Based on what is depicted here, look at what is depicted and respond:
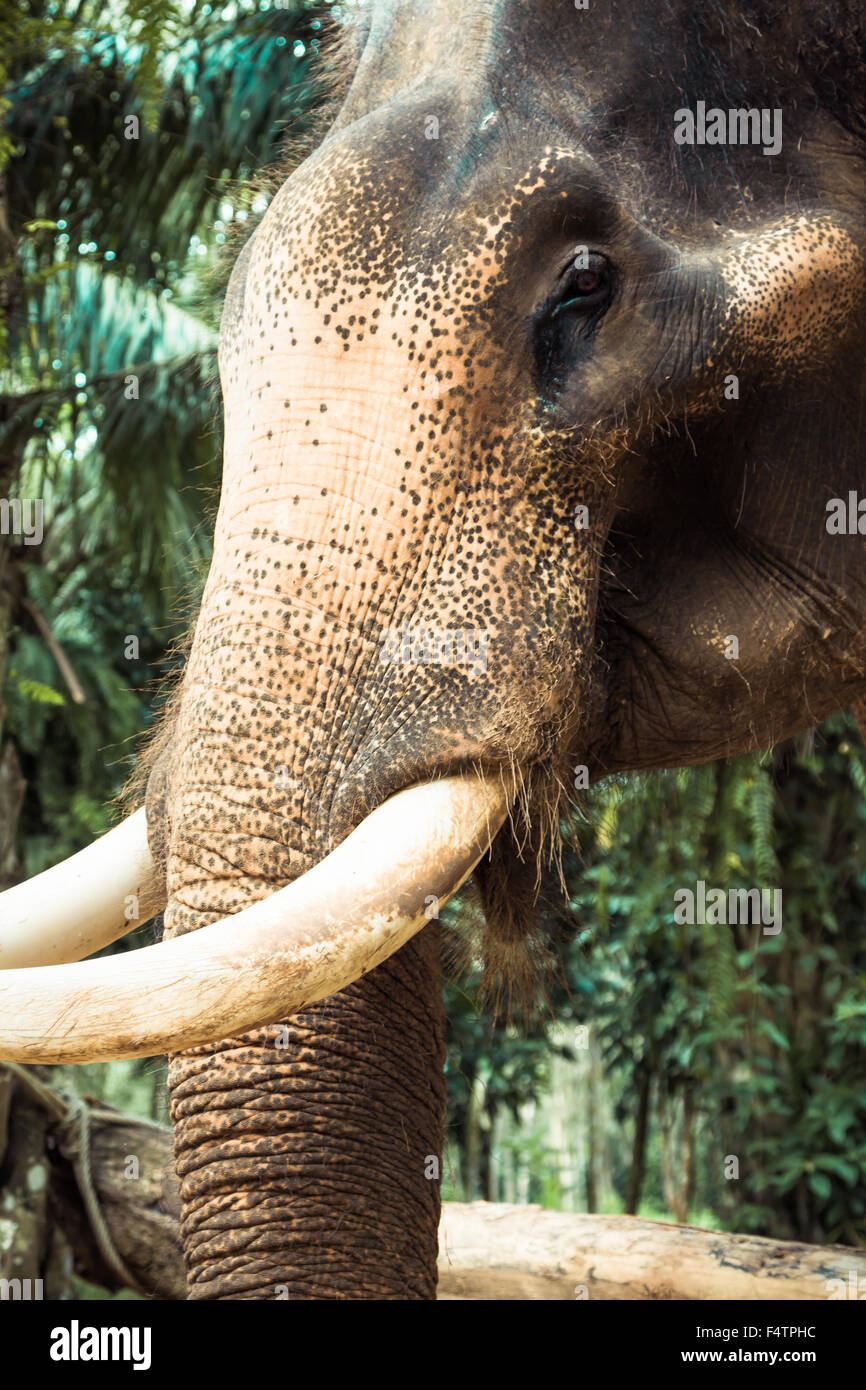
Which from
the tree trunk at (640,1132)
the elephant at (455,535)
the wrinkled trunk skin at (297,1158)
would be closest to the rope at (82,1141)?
the elephant at (455,535)

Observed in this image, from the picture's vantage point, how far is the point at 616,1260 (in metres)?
3.48

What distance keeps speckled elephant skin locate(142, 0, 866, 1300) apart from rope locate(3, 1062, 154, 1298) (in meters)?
2.11

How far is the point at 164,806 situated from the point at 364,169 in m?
0.93

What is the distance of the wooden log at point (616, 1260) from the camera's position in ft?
10.5

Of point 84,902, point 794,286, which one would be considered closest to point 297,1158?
point 84,902

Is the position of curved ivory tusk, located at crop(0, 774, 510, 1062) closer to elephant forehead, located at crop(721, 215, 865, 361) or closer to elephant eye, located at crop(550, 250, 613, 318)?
elephant eye, located at crop(550, 250, 613, 318)

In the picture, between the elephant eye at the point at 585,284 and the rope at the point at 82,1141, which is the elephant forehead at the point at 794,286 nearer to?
the elephant eye at the point at 585,284

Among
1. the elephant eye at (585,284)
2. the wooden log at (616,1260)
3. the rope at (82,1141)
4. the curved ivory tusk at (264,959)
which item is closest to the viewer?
the curved ivory tusk at (264,959)

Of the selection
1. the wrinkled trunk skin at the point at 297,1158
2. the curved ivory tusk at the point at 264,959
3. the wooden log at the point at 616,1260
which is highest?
the curved ivory tusk at the point at 264,959

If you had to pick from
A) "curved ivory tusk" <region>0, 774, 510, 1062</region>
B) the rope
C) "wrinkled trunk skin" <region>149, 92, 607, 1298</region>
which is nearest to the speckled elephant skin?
"wrinkled trunk skin" <region>149, 92, 607, 1298</region>

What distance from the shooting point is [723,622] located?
2.30 m

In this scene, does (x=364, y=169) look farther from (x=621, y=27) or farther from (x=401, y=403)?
(x=621, y=27)

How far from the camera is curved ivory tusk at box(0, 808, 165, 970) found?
219cm
